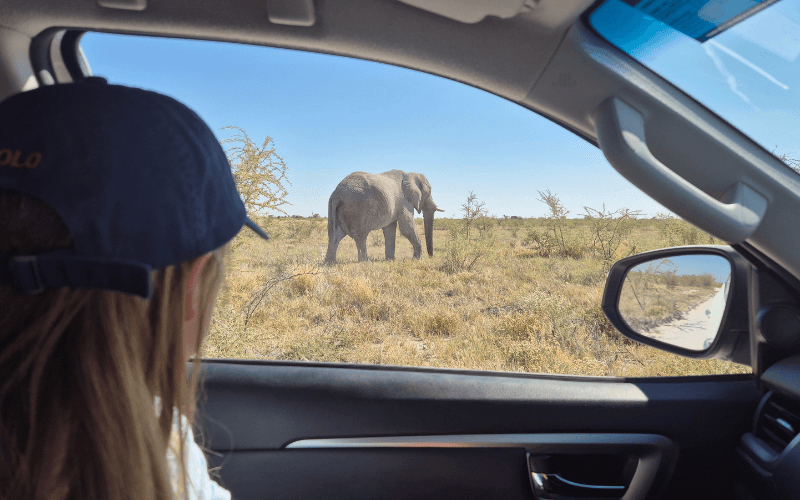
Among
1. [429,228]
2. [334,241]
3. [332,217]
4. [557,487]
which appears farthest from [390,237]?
[557,487]

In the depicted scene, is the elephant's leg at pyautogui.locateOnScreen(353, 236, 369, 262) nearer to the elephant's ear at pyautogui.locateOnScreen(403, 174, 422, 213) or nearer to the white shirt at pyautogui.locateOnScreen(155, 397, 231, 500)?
the elephant's ear at pyautogui.locateOnScreen(403, 174, 422, 213)

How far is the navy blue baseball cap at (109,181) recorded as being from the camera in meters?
0.55

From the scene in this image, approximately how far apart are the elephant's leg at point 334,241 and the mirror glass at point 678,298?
7.17 metres

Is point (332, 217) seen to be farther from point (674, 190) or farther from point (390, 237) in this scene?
point (674, 190)

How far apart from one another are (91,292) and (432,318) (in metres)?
3.90

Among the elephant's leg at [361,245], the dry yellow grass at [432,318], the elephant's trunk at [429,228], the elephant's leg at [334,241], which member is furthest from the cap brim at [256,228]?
the elephant's trunk at [429,228]

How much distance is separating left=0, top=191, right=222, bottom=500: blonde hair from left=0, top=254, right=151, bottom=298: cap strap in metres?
0.02

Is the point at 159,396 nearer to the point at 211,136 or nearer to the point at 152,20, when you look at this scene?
the point at 211,136

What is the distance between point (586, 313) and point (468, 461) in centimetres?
279

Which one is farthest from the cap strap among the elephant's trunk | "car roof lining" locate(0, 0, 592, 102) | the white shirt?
the elephant's trunk

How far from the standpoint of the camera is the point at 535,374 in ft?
5.49

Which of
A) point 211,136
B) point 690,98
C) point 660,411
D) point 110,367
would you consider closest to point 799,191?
point 690,98

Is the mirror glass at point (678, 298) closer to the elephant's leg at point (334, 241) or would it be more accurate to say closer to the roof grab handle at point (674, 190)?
the roof grab handle at point (674, 190)

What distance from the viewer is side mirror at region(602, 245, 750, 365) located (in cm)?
131
